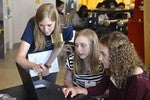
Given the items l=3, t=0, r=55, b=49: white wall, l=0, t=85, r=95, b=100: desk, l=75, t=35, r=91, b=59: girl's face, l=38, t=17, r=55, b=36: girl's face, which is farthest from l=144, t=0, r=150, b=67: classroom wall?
l=3, t=0, r=55, b=49: white wall

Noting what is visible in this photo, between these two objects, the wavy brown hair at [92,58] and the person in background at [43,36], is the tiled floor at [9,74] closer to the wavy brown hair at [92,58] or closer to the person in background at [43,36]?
the person in background at [43,36]

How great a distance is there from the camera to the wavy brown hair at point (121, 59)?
4.87 ft

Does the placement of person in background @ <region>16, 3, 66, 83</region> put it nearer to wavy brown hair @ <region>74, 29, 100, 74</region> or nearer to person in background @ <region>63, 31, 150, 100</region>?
wavy brown hair @ <region>74, 29, 100, 74</region>

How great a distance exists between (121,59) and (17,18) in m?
6.12

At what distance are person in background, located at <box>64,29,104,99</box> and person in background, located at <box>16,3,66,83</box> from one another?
203mm

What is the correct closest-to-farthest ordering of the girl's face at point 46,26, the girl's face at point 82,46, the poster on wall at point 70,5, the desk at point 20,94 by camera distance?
the desk at point 20,94, the girl's face at point 82,46, the girl's face at point 46,26, the poster on wall at point 70,5

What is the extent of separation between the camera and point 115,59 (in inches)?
58.6

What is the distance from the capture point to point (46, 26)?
2109 mm

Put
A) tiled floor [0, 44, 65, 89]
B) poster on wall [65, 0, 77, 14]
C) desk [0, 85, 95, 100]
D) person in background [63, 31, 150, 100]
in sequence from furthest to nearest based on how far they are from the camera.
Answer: poster on wall [65, 0, 77, 14], tiled floor [0, 44, 65, 89], desk [0, 85, 95, 100], person in background [63, 31, 150, 100]

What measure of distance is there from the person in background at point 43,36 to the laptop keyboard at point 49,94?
16.8 inches

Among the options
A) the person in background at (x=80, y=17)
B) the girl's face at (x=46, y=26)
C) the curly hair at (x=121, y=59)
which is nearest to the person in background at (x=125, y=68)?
the curly hair at (x=121, y=59)

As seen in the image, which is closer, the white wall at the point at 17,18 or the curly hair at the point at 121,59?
the curly hair at the point at 121,59

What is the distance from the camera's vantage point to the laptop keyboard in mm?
1584

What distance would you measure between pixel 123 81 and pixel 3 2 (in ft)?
17.0
